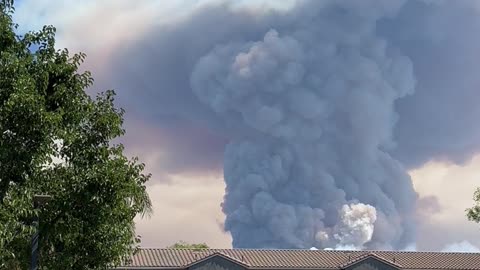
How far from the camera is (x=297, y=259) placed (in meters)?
84.4

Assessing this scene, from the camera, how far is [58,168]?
1056 inches

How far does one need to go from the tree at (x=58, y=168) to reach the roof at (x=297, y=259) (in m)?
51.7

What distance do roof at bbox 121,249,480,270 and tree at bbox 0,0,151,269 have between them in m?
51.7

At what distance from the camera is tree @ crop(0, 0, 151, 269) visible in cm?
2495

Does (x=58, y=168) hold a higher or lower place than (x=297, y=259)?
lower

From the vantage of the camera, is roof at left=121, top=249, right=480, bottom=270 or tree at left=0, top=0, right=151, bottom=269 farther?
roof at left=121, top=249, right=480, bottom=270

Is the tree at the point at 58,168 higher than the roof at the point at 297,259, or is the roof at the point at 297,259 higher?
the roof at the point at 297,259

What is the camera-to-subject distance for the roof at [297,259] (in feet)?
263

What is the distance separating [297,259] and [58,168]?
6034cm

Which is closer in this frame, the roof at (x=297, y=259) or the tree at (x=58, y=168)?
the tree at (x=58, y=168)

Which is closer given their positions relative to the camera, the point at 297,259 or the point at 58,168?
the point at 58,168

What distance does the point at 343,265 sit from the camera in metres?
82.8


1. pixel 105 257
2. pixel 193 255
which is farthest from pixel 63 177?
pixel 193 255

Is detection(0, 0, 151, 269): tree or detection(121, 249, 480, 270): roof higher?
detection(121, 249, 480, 270): roof
